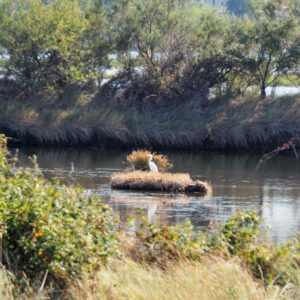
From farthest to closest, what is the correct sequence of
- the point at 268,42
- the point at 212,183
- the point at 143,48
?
the point at 143,48 → the point at 268,42 → the point at 212,183

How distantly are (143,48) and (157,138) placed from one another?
827 centimetres

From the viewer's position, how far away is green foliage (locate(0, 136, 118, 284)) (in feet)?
33.1

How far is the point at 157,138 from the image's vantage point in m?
49.9

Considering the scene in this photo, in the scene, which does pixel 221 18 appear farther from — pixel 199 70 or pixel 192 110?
pixel 192 110

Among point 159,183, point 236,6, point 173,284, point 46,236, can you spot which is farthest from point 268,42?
point 236,6

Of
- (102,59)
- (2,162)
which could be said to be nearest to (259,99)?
(102,59)

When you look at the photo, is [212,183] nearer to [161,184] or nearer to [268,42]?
[161,184]

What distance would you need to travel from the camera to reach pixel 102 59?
182 ft

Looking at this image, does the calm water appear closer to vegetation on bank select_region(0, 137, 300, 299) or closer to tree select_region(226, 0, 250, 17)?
vegetation on bank select_region(0, 137, 300, 299)

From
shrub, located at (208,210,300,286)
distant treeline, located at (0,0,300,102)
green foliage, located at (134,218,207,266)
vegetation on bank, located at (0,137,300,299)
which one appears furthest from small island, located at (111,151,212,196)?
distant treeline, located at (0,0,300,102)

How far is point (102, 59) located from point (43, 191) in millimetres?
45753

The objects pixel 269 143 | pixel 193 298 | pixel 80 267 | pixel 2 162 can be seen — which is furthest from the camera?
pixel 269 143

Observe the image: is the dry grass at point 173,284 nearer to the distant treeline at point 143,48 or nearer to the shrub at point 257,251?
the shrub at point 257,251

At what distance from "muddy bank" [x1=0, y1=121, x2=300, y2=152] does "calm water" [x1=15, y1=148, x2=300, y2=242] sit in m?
2.25
